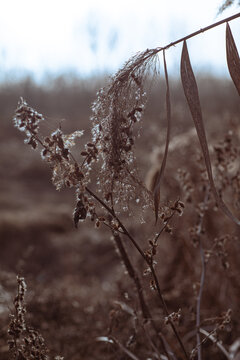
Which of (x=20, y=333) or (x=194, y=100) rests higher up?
(x=194, y=100)

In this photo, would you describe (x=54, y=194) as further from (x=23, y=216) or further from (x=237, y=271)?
(x=237, y=271)

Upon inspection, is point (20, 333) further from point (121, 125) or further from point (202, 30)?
point (202, 30)

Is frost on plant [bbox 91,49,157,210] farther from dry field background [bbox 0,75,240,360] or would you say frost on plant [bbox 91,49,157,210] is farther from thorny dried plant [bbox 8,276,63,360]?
thorny dried plant [bbox 8,276,63,360]

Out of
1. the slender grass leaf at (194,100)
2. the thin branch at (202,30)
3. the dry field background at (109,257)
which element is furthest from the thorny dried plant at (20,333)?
the thin branch at (202,30)

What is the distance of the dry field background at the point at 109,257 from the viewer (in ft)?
7.29

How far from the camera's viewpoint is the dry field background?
2.22 meters

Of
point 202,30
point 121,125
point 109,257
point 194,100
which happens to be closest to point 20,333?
point 121,125

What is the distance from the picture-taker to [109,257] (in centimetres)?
488

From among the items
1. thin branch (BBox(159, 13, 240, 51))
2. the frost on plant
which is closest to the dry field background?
the frost on plant

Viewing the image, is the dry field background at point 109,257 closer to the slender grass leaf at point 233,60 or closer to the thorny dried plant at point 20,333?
the thorny dried plant at point 20,333

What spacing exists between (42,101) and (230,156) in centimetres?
998

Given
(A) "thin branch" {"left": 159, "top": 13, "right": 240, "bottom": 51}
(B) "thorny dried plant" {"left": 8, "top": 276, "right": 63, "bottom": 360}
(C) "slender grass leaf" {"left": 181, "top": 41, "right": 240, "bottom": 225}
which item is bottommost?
(B) "thorny dried plant" {"left": 8, "top": 276, "right": 63, "bottom": 360}

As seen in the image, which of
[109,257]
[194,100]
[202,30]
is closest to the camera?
[202,30]

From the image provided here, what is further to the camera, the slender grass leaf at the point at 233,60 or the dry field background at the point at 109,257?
the dry field background at the point at 109,257
